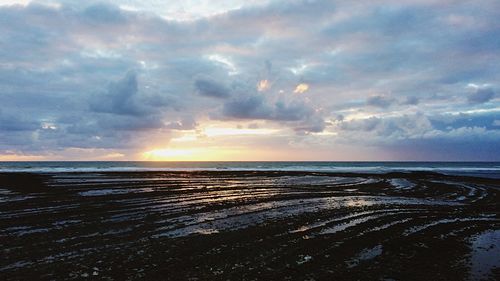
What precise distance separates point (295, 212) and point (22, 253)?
12708 millimetres

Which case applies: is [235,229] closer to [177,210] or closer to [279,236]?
[279,236]

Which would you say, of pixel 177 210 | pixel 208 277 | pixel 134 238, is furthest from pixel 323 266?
pixel 177 210

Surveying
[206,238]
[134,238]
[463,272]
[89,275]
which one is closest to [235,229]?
[206,238]

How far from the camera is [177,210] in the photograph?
2042cm

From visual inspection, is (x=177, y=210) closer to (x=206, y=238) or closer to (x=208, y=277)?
(x=206, y=238)

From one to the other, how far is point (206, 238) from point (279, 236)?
2.68 meters

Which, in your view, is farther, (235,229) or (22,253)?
(235,229)

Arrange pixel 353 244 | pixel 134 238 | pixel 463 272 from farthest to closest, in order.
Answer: pixel 134 238 → pixel 353 244 → pixel 463 272

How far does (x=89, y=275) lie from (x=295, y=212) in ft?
40.9

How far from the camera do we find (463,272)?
9.64 meters

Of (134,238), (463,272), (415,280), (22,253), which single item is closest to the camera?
(415,280)

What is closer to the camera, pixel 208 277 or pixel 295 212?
pixel 208 277

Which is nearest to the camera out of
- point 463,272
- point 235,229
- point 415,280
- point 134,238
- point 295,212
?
point 415,280

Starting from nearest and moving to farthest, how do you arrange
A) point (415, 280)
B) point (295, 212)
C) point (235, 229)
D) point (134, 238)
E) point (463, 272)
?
1. point (415, 280)
2. point (463, 272)
3. point (134, 238)
4. point (235, 229)
5. point (295, 212)
